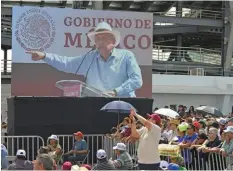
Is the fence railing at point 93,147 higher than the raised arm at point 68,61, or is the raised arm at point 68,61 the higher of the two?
the raised arm at point 68,61

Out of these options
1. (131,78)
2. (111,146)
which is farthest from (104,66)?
(111,146)

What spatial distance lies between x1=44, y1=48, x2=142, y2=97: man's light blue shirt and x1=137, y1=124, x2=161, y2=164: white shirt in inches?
343

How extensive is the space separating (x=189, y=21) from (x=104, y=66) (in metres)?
17.4

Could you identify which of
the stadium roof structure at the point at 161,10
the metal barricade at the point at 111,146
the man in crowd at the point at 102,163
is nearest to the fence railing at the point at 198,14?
the stadium roof structure at the point at 161,10

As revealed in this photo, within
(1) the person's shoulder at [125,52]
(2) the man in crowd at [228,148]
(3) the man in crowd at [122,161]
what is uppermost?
(1) the person's shoulder at [125,52]

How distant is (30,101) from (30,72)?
2.47 metres

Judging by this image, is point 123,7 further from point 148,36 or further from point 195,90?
point 148,36

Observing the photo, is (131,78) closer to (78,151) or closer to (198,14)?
(78,151)

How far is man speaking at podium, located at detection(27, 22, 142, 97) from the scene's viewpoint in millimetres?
16531

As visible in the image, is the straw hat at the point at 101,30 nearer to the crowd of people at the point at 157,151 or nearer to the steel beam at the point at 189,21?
the crowd of people at the point at 157,151

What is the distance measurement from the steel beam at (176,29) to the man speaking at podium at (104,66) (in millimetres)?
18908

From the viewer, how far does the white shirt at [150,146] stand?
25.1ft

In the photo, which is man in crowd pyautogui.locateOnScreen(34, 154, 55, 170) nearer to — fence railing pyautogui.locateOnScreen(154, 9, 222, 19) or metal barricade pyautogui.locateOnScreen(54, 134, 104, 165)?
metal barricade pyautogui.locateOnScreen(54, 134, 104, 165)

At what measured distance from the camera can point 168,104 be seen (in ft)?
86.9
